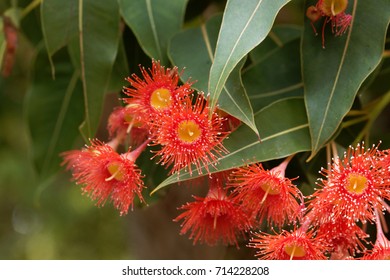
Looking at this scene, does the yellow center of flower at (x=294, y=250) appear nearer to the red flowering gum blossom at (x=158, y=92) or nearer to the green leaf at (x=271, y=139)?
the green leaf at (x=271, y=139)

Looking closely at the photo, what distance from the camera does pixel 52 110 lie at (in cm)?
145

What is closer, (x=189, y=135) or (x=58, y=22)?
(x=189, y=135)

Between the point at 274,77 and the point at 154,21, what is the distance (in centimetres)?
23

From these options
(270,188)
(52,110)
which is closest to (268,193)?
(270,188)

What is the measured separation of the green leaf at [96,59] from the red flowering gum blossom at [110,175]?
0.24ft

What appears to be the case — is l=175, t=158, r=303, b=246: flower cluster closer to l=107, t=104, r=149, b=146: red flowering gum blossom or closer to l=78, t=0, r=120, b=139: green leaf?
l=107, t=104, r=149, b=146: red flowering gum blossom

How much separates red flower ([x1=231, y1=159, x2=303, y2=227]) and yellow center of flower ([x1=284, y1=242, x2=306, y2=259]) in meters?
0.04

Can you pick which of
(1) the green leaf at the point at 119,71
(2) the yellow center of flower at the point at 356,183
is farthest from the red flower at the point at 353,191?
(1) the green leaf at the point at 119,71

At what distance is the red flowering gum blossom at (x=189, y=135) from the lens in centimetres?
92

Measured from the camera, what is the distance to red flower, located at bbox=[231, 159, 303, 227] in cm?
93

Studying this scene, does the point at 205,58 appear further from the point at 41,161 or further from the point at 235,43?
the point at 41,161

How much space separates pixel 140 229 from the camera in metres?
1.93

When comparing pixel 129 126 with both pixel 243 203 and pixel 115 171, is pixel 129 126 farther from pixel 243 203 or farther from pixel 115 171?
pixel 243 203

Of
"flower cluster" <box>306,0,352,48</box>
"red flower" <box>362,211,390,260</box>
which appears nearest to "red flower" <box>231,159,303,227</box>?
"red flower" <box>362,211,390,260</box>
